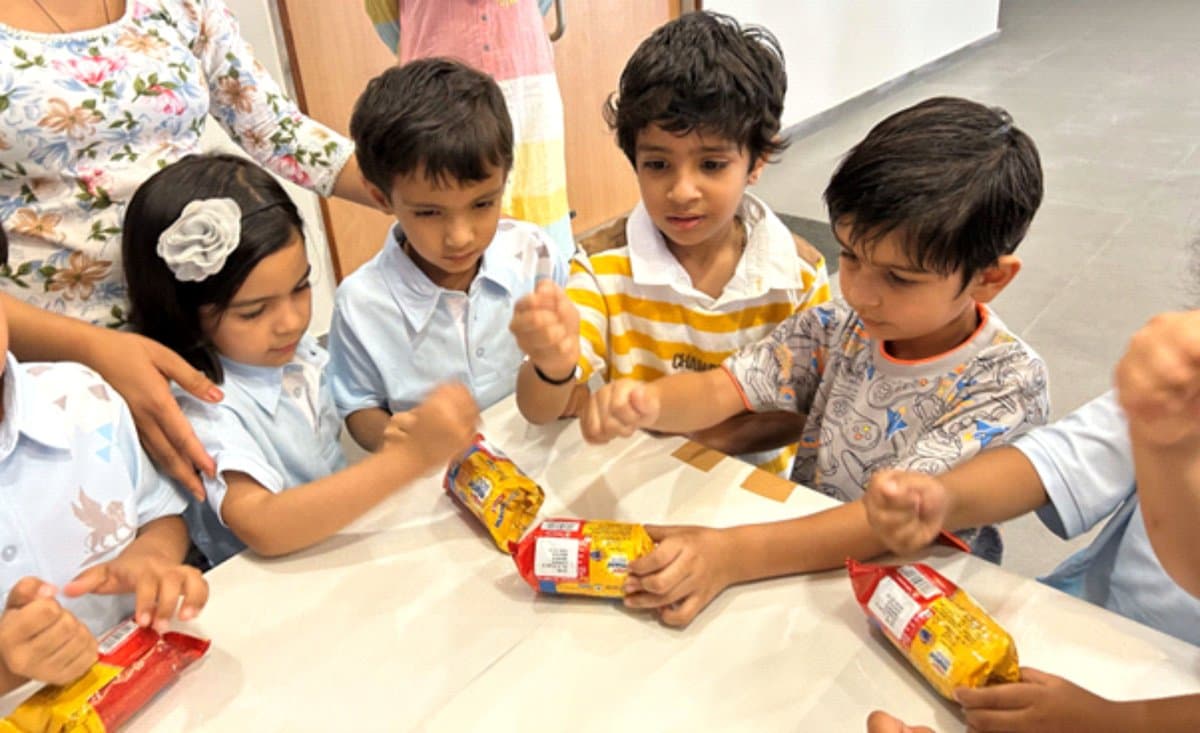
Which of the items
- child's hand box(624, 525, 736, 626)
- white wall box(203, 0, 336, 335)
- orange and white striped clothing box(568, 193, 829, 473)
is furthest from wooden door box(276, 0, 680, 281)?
child's hand box(624, 525, 736, 626)

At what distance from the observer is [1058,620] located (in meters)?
0.83

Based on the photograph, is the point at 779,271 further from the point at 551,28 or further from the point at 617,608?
the point at 551,28

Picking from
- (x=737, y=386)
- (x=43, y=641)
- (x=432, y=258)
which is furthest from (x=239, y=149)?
(x=43, y=641)

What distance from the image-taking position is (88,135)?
108cm

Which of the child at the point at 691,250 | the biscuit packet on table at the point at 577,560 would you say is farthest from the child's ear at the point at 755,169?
the biscuit packet on table at the point at 577,560

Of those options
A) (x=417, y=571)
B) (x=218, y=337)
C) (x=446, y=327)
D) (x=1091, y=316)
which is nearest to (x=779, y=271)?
(x=446, y=327)

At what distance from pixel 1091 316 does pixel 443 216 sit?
229 cm

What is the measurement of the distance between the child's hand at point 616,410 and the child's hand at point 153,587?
0.43m

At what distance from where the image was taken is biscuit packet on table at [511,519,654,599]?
87 cm

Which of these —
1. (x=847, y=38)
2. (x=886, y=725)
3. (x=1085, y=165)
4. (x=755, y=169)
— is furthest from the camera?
(x=847, y=38)

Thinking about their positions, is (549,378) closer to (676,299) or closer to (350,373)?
(676,299)

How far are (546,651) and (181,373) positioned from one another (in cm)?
53

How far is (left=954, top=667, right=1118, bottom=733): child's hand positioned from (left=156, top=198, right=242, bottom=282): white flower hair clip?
0.87m

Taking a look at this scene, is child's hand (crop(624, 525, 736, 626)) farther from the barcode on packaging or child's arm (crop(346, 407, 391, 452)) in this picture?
child's arm (crop(346, 407, 391, 452))
